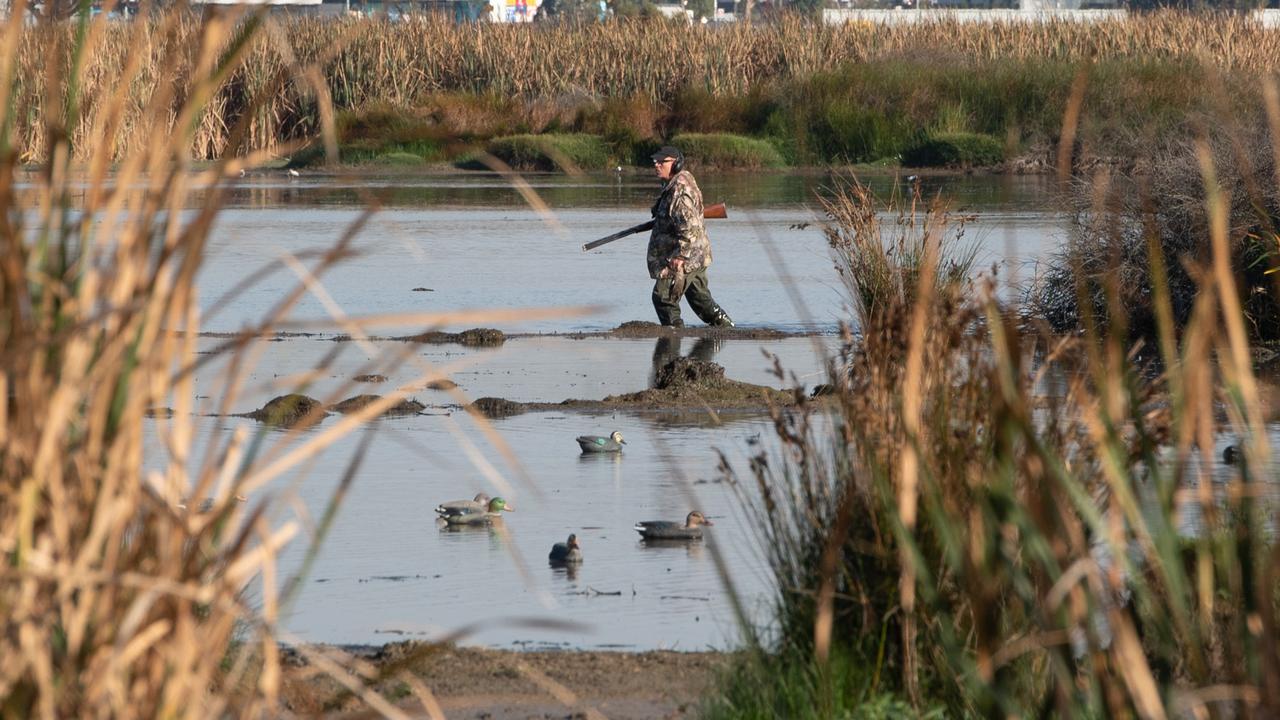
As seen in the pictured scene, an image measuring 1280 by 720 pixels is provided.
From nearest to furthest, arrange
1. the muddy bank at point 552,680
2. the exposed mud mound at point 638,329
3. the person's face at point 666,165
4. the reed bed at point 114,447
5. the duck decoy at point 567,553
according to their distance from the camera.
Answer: the reed bed at point 114,447 → the muddy bank at point 552,680 → the duck decoy at point 567,553 → the exposed mud mound at point 638,329 → the person's face at point 666,165

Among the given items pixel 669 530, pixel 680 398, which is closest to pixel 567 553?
pixel 669 530

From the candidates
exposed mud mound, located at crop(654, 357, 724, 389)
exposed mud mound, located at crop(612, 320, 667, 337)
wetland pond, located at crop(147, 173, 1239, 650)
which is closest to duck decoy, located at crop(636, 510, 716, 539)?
wetland pond, located at crop(147, 173, 1239, 650)

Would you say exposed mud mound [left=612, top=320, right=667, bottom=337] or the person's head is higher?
the person's head

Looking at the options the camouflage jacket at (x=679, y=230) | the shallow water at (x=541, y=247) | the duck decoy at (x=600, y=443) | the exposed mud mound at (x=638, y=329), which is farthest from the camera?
the shallow water at (x=541, y=247)

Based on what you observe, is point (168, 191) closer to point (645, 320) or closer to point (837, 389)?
point (837, 389)

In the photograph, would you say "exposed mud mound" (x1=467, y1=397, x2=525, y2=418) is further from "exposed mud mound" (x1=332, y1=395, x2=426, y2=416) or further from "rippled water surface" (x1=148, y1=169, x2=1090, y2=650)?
"exposed mud mound" (x1=332, y1=395, x2=426, y2=416)

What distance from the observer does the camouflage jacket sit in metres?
16.9

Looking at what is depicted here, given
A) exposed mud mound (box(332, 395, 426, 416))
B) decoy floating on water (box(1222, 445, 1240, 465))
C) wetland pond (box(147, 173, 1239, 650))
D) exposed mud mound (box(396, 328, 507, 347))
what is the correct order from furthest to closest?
1. exposed mud mound (box(396, 328, 507, 347))
2. exposed mud mound (box(332, 395, 426, 416))
3. decoy floating on water (box(1222, 445, 1240, 465))
4. wetland pond (box(147, 173, 1239, 650))

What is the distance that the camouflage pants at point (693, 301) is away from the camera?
16.9 m

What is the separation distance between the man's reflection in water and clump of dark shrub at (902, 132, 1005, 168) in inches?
989

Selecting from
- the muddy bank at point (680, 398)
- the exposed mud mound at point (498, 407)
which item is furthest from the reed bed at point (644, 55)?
the exposed mud mound at point (498, 407)

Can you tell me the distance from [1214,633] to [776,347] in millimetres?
10641

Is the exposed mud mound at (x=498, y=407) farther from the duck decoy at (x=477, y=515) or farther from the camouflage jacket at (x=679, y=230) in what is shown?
the camouflage jacket at (x=679, y=230)

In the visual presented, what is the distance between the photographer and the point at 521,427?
38.2ft
